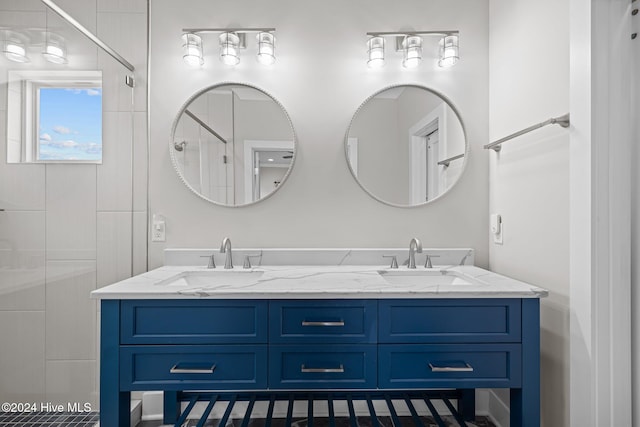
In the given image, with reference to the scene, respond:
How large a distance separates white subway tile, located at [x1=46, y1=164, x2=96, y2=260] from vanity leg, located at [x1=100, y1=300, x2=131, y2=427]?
45 cm

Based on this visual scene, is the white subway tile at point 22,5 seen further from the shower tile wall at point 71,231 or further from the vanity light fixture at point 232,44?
the vanity light fixture at point 232,44

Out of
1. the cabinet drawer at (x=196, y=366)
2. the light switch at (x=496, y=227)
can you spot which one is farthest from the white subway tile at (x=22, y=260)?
the light switch at (x=496, y=227)

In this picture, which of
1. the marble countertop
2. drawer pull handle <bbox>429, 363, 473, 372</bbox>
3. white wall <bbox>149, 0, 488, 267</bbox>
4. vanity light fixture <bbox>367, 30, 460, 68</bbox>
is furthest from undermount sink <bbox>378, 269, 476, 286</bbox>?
vanity light fixture <bbox>367, 30, 460, 68</bbox>

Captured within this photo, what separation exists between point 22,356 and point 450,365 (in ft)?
5.20

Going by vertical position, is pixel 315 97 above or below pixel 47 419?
above

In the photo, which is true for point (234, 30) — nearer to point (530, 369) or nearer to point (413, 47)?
point (413, 47)

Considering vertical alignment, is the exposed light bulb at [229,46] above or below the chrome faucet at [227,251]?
above

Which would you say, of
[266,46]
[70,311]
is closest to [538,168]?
[266,46]

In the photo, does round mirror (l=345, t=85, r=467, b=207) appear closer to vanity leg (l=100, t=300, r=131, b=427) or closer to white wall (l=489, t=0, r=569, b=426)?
white wall (l=489, t=0, r=569, b=426)

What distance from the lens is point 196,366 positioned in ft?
4.11

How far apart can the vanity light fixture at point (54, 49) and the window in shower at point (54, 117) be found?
0.17 ft

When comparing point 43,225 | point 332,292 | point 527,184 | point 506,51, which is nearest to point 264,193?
point 332,292

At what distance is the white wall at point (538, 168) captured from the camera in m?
1.34

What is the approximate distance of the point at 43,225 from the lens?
4.57 ft
